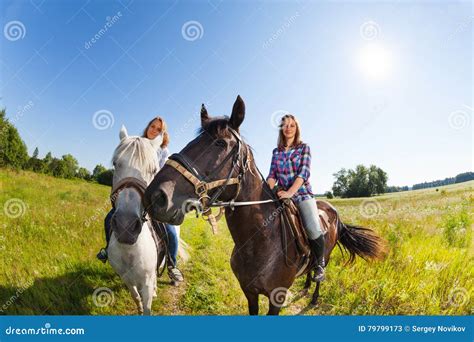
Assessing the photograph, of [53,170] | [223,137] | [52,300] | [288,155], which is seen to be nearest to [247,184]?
[223,137]

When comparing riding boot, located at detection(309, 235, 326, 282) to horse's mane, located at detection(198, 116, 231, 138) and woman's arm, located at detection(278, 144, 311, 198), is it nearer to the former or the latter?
woman's arm, located at detection(278, 144, 311, 198)

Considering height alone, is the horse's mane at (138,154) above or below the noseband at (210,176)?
above

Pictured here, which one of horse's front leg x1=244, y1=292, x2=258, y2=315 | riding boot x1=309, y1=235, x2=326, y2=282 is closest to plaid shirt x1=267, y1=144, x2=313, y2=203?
riding boot x1=309, y1=235, x2=326, y2=282

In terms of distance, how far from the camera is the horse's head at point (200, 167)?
1974 mm

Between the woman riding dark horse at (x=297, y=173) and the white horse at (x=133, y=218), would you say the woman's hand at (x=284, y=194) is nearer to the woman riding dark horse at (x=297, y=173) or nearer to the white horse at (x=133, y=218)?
the woman riding dark horse at (x=297, y=173)

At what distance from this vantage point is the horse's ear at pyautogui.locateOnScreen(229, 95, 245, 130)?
230cm

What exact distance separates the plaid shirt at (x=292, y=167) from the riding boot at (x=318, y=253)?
0.57 m

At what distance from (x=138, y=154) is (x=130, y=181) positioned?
439mm

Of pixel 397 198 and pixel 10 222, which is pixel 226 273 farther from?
pixel 397 198

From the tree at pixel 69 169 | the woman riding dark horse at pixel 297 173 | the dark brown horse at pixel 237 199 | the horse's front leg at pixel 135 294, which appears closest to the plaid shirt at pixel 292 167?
the woman riding dark horse at pixel 297 173

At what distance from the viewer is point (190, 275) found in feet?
17.1

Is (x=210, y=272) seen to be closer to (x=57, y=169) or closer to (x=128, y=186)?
(x=128, y=186)

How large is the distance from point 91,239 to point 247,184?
3.90 metres

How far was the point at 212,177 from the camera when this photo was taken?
2.21m
